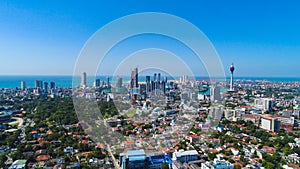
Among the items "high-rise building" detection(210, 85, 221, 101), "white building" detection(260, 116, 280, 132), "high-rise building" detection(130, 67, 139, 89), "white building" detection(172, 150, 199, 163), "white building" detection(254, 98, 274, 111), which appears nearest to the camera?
"white building" detection(172, 150, 199, 163)

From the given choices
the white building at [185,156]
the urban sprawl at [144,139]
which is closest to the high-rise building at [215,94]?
the urban sprawl at [144,139]

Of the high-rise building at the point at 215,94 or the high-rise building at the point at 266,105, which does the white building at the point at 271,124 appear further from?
the high-rise building at the point at 266,105

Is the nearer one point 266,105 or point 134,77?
point 134,77

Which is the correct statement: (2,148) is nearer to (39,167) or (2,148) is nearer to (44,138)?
(44,138)

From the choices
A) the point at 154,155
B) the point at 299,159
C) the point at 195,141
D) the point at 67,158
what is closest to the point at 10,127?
the point at 67,158

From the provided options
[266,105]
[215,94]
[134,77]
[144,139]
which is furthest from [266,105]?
[144,139]

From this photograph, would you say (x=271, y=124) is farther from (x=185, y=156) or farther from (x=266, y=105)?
(x=185, y=156)

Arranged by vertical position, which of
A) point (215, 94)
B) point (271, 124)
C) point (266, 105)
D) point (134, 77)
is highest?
point (134, 77)

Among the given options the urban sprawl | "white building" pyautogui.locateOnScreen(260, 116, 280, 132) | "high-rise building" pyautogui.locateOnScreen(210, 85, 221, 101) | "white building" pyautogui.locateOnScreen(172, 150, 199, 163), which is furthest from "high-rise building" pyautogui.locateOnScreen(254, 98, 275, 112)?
"white building" pyautogui.locateOnScreen(172, 150, 199, 163)

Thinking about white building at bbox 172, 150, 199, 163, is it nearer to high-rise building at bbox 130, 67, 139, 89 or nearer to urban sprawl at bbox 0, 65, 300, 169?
urban sprawl at bbox 0, 65, 300, 169

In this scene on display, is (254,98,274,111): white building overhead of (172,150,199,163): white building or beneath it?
overhead

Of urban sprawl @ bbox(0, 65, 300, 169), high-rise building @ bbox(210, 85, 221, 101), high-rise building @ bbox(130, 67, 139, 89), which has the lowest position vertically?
urban sprawl @ bbox(0, 65, 300, 169)
